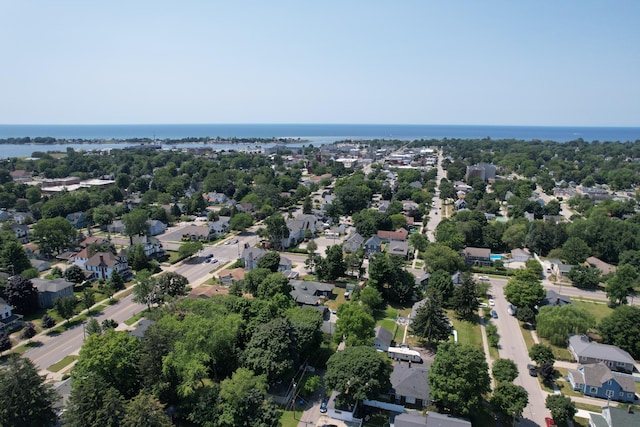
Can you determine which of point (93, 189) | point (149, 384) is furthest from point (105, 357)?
point (93, 189)

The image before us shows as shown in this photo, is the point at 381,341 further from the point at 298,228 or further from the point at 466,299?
the point at 298,228

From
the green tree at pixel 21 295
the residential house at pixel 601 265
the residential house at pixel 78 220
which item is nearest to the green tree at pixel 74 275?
the green tree at pixel 21 295

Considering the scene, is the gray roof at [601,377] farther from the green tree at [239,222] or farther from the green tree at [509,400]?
the green tree at [239,222]

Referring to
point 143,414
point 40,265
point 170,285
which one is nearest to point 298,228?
point 170,285

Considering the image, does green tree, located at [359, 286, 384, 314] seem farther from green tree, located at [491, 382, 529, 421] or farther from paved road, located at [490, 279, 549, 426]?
green tree, located at [491, 382, 529, 421]

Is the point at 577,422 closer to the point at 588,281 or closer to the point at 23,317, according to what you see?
the point at 588,281
